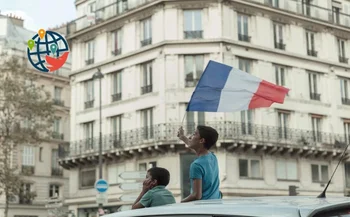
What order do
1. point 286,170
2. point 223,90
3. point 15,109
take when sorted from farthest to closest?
point 286,170 < point 15,109 < point 223,90

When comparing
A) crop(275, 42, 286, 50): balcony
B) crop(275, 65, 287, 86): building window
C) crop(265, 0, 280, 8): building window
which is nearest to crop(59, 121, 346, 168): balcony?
crop(275, 65, 287, 86): building window

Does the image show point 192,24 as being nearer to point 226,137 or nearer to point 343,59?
point 226,137

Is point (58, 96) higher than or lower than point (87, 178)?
higher

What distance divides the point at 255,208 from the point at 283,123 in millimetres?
37439

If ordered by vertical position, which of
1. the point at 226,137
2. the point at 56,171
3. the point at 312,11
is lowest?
the point at 56,171

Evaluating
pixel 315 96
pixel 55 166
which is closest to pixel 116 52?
pixel 315 96

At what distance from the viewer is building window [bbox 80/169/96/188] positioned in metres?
42.8

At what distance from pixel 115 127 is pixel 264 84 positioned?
3200cm

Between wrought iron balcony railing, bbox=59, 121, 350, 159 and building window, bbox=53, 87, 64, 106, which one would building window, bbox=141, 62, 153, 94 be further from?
building window, bbox=53, 87, 64, 106

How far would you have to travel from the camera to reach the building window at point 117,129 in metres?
40.4

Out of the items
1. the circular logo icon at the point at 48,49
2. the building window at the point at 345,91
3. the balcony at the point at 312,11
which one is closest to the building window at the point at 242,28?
the balcony at the point at 312,11

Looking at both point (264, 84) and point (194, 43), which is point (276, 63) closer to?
point (194, 43)

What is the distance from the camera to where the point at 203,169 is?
21.5 feet

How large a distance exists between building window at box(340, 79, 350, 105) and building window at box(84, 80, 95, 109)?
17.3m
